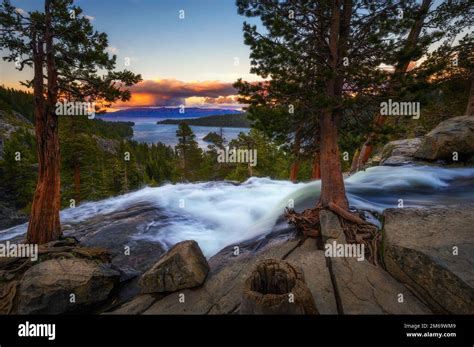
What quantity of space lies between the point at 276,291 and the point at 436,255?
3526 mm

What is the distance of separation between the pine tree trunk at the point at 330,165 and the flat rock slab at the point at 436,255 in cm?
193

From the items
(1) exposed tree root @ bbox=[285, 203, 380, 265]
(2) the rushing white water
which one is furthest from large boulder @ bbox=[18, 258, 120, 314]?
(1) exposed tree root @ bbox=[285, 203, 380, 265]

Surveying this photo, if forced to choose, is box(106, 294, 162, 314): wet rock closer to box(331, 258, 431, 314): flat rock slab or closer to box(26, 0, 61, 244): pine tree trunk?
box(331, 258, 431, 314): flat rock slab

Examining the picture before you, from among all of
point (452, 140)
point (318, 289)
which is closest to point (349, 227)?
point (318, 289)

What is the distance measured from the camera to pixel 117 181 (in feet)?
168

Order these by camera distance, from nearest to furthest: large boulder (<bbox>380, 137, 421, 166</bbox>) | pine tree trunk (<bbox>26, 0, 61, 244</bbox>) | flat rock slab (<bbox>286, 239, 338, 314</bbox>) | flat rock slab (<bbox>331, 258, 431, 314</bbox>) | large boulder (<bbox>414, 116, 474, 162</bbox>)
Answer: flat rock slab (<bbox>331, 258, 431, 314</bbox>), flat rock slab (<bbox>286, 239, 338, 314</bbox>), pine tree trunk (<bbox>26, 0, 61, 244</bbox>), large boulder (<bbox>414, 116, 474, 162</bbox>), large boulder (<bbox>380, 137, 421, 166</bbox>)

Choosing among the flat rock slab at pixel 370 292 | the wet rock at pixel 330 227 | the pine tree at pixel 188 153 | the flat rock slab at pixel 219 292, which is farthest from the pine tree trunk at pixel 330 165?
the pine tree at pixel 188 153

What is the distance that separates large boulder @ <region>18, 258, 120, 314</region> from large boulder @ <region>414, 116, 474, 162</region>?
67.3 feet

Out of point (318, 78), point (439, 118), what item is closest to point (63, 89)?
point (318, 78)

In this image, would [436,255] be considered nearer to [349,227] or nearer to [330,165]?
[349,227]

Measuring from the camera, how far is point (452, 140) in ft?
50.7

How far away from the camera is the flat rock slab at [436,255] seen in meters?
4.40

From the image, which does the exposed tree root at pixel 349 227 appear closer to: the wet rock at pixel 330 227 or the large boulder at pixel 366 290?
the wet rock at pixel 330 227

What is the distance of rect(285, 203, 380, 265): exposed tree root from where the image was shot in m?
6.73
